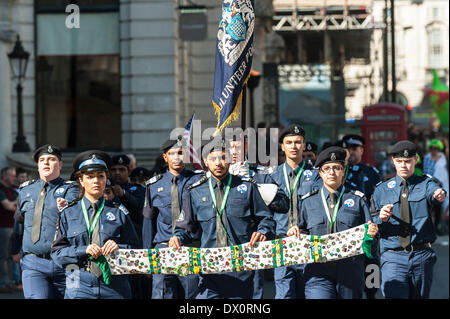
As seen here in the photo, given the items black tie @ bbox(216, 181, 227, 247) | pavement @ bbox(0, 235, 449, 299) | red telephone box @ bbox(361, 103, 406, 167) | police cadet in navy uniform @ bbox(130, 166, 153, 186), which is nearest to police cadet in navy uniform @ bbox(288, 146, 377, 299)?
black tie @ bbox(216, 181, 227, 247)

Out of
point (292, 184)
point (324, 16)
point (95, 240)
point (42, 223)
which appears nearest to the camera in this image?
point (95, 240)

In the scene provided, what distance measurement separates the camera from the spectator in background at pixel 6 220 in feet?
48.4

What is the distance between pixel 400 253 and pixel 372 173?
105 inches

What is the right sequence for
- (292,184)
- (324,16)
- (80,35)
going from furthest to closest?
(324,16), (80,35), (292,184)

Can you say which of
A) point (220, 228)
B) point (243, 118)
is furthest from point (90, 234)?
point (243, 118)

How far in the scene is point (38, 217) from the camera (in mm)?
9773

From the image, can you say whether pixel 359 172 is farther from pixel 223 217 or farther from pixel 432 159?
pixel 432 159

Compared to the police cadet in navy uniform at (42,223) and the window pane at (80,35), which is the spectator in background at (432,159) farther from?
the police cadet in navy uniform at (42,223)

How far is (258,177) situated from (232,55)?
132cm

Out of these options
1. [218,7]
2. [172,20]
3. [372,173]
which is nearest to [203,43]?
[218,7]

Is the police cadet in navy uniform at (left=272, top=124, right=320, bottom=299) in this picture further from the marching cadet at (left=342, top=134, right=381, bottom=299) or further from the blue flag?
the marching cadet at (left=342, top=134, right=381, bottom=299)

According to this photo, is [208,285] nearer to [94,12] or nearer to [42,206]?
[42,206]

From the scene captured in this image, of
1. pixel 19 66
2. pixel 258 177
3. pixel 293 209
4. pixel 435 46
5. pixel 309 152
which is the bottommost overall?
pixel 293 209

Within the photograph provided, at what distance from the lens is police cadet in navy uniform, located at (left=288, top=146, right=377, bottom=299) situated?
9344mm
